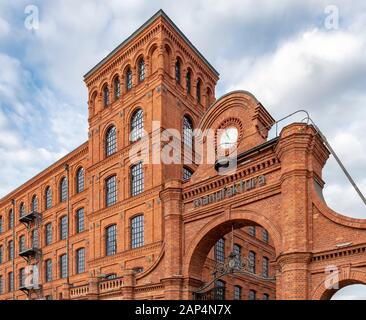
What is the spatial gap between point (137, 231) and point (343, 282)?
15858 mm

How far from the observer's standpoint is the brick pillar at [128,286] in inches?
811

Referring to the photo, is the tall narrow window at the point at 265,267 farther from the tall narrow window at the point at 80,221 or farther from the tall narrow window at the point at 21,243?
the tall narrow window at the point at 21,243

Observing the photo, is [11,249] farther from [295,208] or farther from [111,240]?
[295,208]

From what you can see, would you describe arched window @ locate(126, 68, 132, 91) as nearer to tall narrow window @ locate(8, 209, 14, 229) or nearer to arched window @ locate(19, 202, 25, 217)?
arched window @ locate(19, 202, 25, 217)

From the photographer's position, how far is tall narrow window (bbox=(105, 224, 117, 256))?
28847mm

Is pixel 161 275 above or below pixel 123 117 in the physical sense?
below

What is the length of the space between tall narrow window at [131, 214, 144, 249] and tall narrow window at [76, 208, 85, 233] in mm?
8288

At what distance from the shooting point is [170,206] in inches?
774

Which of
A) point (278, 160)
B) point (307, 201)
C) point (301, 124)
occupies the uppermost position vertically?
point (301, 124)

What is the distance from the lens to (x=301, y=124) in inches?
616

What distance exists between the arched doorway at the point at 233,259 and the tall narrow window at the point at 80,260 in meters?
11.8

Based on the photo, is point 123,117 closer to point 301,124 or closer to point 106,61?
point 106,61
